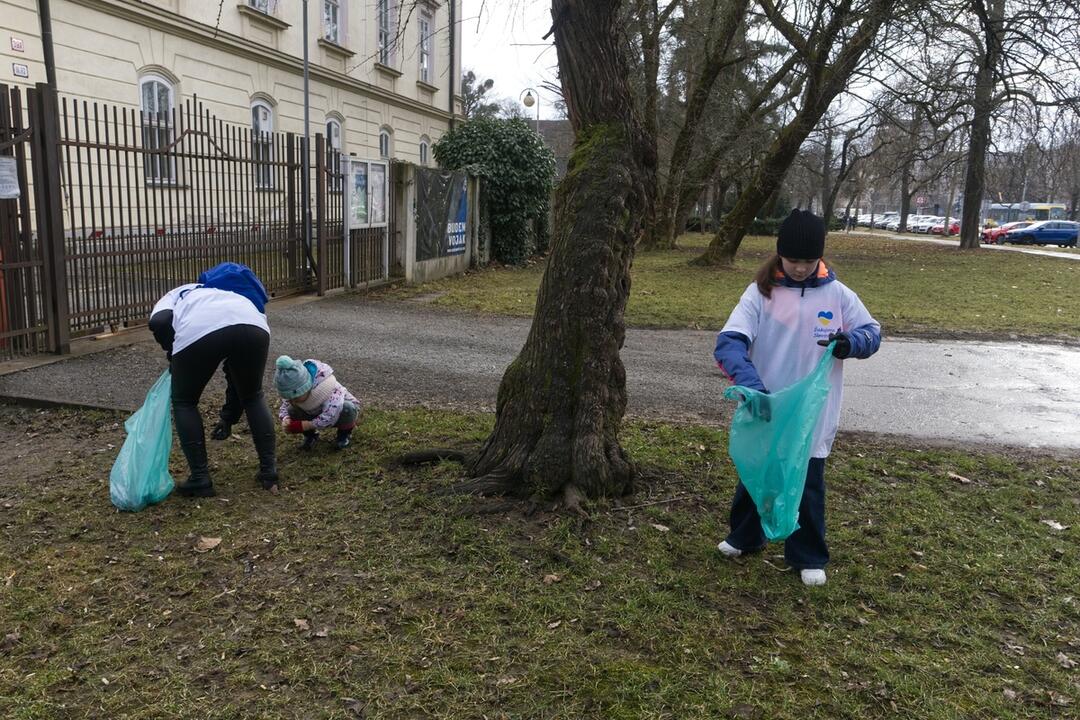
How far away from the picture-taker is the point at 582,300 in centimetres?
422

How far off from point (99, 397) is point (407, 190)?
26.0ft

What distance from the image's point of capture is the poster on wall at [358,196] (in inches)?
480

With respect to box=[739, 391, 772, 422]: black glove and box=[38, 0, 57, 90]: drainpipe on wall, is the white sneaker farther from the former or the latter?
box=[38, 0, 57, 90]: drainpipe on wall

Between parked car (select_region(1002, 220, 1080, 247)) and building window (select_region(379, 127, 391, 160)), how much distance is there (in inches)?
1421

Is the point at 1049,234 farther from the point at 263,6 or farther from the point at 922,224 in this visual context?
the point at 263,6

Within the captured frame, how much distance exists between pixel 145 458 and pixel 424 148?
82.9 ft

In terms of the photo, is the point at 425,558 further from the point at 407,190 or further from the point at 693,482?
the point at 407,190

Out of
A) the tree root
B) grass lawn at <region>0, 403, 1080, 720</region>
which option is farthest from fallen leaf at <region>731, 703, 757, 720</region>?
the tree root

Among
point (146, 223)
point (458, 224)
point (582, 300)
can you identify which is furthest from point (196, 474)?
point (458, 224)

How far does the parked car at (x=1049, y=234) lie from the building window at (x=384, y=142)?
36.1 meters

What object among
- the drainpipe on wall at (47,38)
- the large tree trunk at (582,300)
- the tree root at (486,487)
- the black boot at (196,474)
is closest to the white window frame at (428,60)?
the drainpipe on wall at (47,38)

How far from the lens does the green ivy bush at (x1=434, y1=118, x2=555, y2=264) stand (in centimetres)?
1725

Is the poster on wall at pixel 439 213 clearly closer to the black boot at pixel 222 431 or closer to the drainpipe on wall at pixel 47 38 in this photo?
the drainpipe on wall at pixel 47 38

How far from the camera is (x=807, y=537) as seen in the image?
366 centimetres
